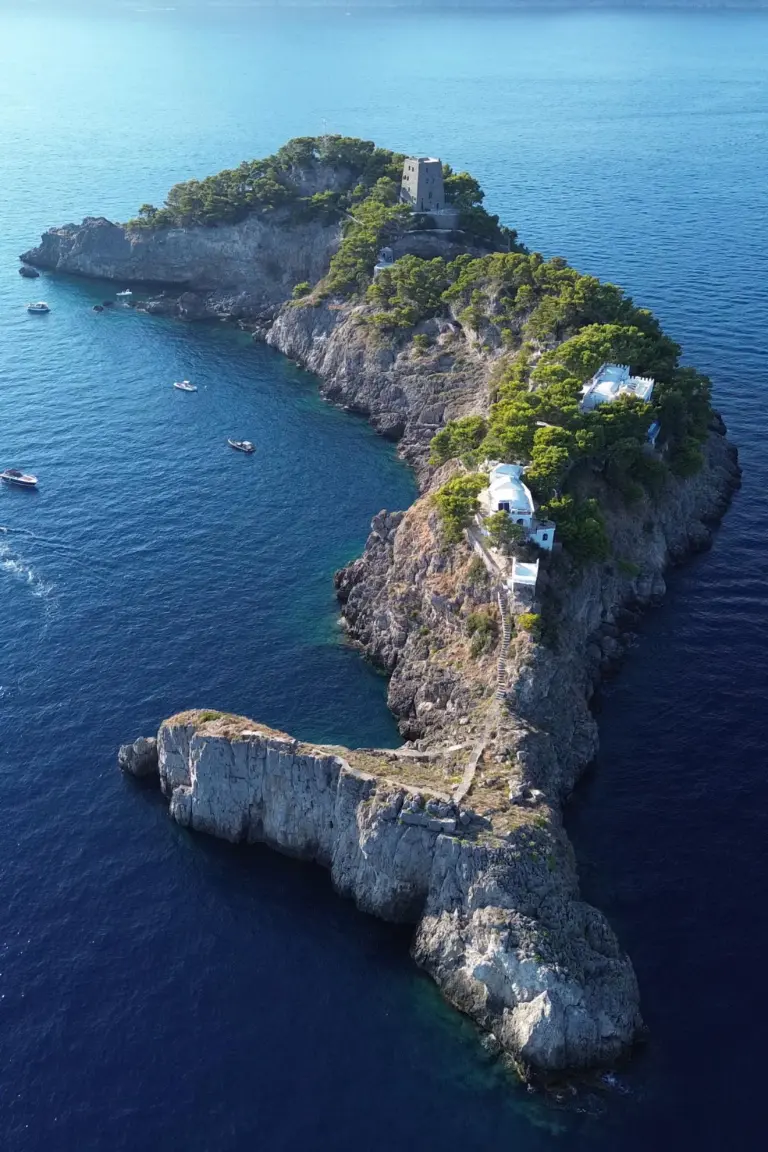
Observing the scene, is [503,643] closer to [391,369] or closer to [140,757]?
[140,757]

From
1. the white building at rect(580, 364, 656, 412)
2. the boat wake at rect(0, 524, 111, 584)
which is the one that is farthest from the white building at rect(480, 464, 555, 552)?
the boat wake at rect(0, 524, 111, 584)

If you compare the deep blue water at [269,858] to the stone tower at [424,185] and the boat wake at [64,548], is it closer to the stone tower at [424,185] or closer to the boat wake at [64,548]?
the boat wake at [64,548]

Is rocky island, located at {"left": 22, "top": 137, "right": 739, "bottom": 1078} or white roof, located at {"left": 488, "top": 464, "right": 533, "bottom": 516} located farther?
white roof, located at {"left": 488, "top": 464, "right": 533, "bottom": 516}

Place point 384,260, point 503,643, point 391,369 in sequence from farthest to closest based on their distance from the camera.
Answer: point 384,260 → point 391,369 → point 503,643

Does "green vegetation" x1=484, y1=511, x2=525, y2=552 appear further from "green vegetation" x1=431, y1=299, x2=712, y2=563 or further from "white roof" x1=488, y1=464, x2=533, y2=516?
"green vegetation" x1=431, y1=299, x2=712, y2=563

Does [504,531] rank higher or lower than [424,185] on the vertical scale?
lower

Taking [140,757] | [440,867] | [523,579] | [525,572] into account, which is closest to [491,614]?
[523,579]
